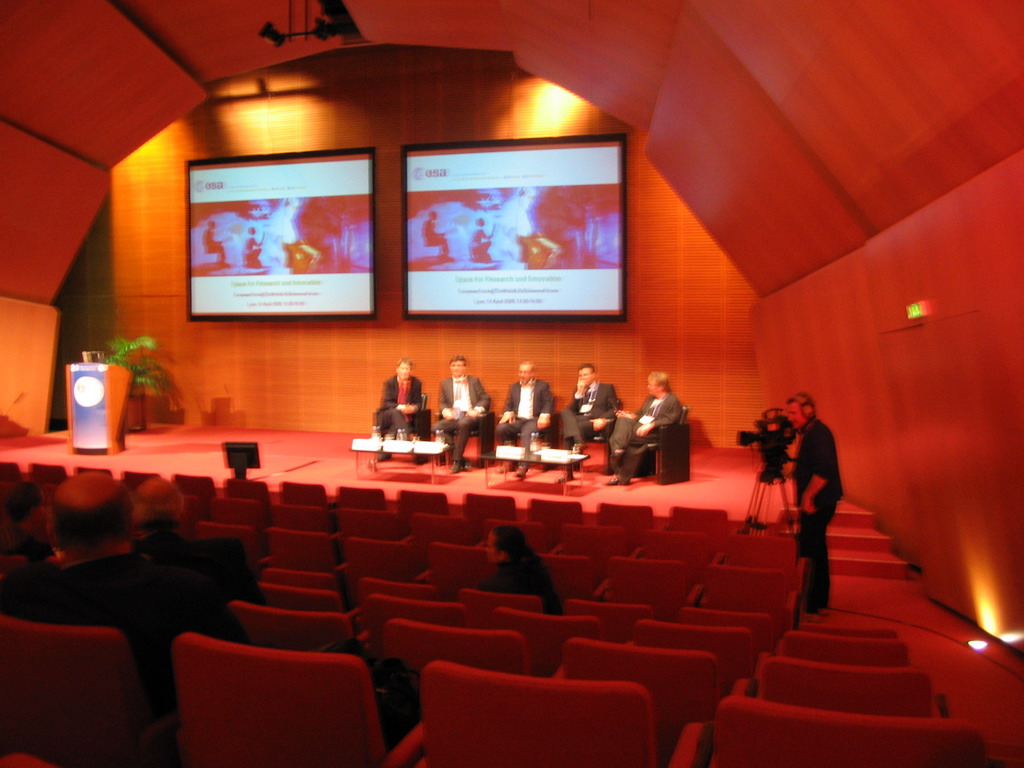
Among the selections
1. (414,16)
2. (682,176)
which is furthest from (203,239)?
(682,176)

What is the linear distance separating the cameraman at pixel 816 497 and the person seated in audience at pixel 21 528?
13.0 ft

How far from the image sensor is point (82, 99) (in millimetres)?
9203

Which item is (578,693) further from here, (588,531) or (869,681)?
(588,531)

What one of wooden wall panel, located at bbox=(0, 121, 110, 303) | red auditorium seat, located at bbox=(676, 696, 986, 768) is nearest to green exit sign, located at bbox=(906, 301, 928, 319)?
red auditorium seat, located at bbox=(676, 696, 986, 768)

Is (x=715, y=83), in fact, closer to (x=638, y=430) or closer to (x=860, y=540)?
(x=638, y=430)

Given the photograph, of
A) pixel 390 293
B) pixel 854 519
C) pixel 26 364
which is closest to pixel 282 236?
pixel 390 293

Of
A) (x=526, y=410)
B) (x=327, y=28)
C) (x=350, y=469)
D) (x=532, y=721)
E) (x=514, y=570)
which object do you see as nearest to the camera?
(x=532, y=721)

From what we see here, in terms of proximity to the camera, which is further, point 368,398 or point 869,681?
point 368,398

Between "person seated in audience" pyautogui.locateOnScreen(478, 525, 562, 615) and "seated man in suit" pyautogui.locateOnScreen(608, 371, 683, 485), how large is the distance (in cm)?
421

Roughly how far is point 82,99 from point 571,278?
6.12 m

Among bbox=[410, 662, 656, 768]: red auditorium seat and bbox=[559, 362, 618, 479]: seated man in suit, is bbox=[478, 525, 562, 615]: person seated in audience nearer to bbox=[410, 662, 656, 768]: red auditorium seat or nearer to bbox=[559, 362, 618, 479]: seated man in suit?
bbox=[410, 662, 656, 768]: red auditorium seat

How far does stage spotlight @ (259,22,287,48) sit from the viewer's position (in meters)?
8.64

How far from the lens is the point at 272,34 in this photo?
8656 mm

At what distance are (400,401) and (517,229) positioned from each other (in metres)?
2.80
